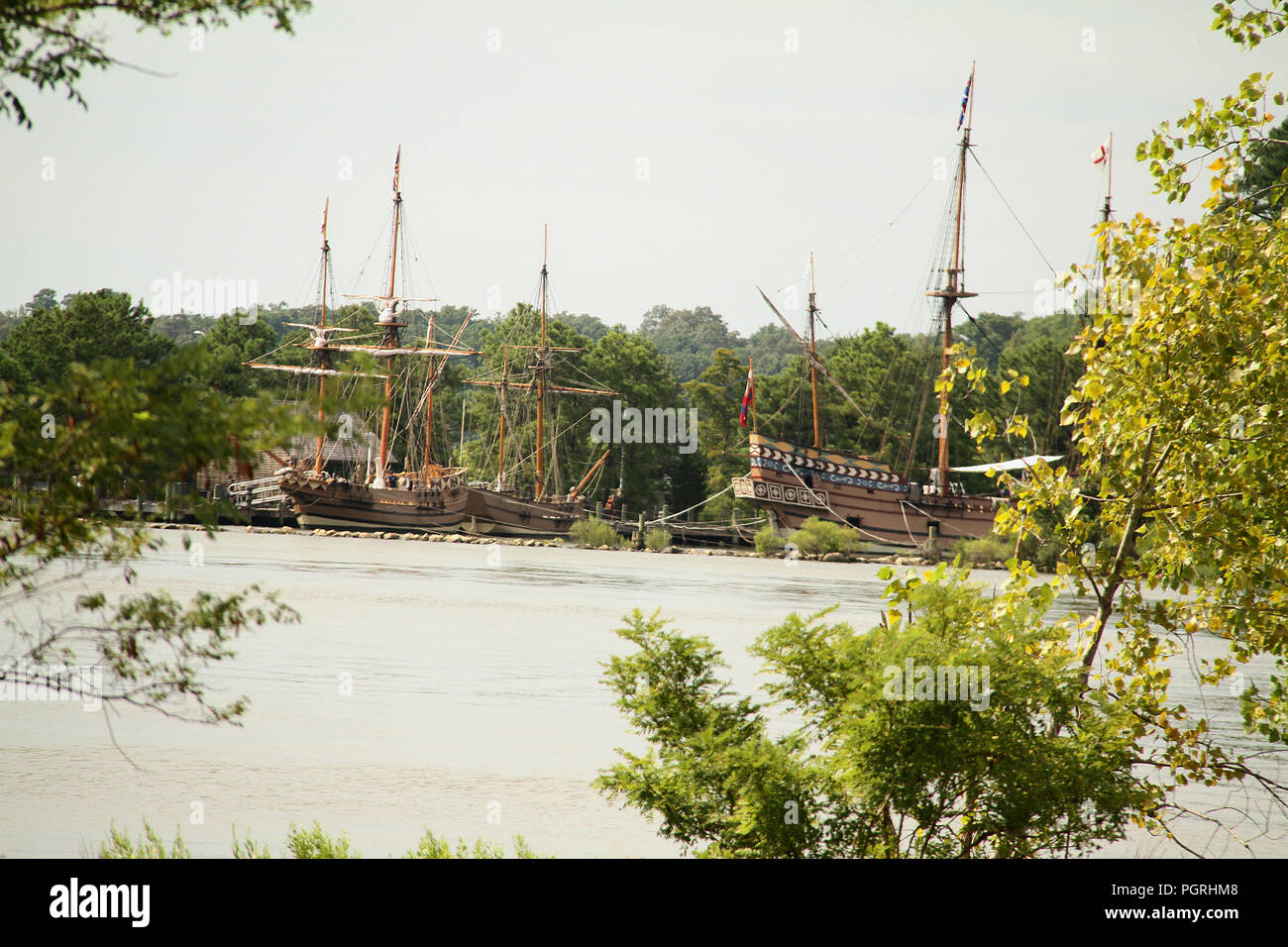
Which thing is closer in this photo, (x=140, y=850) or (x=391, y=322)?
(x=140, y=850)

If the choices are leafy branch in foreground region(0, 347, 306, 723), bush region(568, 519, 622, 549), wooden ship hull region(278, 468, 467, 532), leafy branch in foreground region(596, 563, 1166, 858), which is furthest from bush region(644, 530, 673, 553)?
leafy branch in foreground region(0, 347, 306, 723)

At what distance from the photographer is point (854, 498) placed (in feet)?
227

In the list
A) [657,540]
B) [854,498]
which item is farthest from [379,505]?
[854,498]

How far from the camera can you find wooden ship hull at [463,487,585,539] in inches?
2928

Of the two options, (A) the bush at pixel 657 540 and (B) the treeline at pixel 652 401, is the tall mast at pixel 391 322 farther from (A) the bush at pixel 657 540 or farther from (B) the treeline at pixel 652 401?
(A) the bush at pixel 657 540

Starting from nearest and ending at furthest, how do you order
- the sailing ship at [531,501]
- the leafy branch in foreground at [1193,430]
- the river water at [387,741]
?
the leafy branch in foreground at [1193,430] → the river water at [387,741] → the sailing ship at [531,501]

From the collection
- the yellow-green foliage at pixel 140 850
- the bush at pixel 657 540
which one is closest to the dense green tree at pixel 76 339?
the bush at pixel 657 540

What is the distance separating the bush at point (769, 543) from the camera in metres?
66.4

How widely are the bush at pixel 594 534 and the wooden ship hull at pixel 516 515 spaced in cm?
361

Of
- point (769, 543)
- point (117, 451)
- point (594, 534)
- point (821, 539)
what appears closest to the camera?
point (117, 451)

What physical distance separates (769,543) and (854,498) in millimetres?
6496

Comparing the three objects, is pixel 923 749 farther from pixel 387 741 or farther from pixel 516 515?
pixel 516 515
